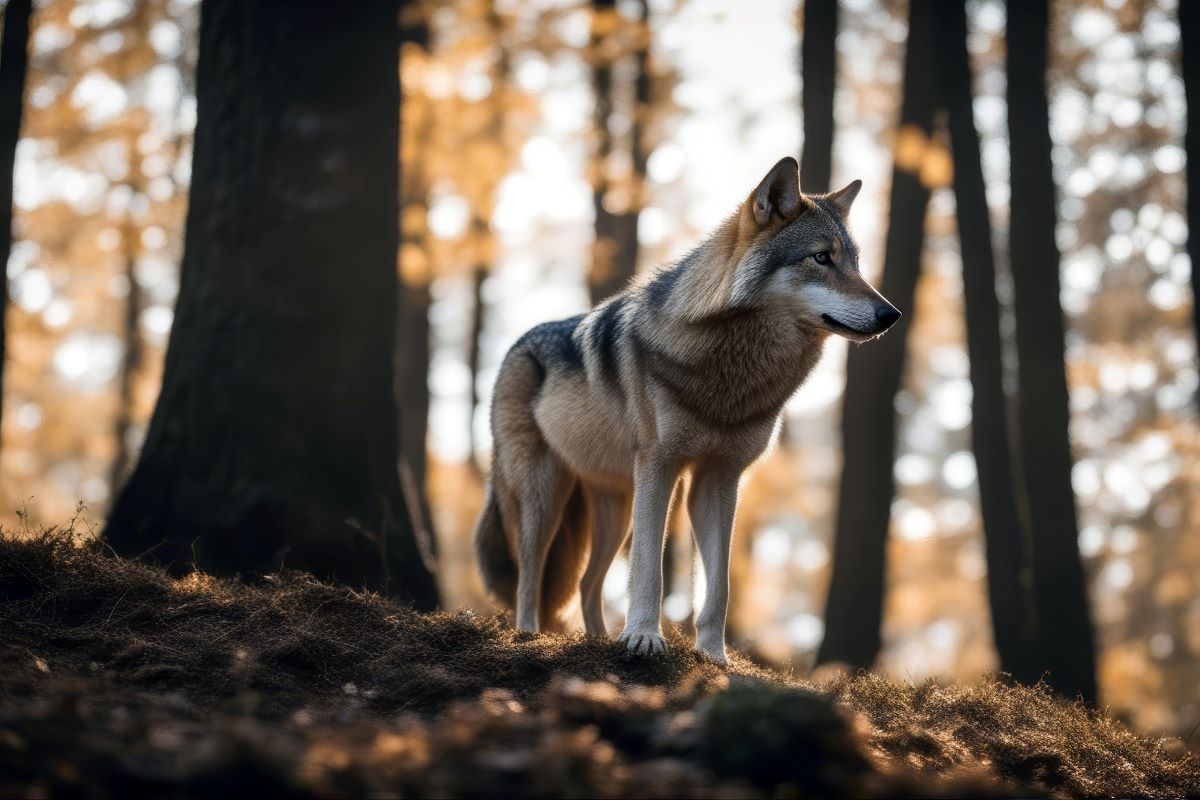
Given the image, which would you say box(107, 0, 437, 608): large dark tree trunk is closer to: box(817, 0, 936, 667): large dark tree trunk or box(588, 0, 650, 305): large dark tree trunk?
box(817, 0, 936, 667): large dark tree trunk

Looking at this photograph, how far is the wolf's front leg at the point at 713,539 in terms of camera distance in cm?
549

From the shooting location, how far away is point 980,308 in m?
9.59

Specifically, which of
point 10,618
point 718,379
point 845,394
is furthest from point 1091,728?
point 10,618

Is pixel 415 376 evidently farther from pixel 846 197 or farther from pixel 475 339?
pixel 846 197

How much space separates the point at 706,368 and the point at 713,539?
94 cm

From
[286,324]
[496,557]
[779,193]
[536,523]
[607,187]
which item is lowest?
[496,557]

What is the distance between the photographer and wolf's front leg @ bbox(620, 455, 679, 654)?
524 centimetres

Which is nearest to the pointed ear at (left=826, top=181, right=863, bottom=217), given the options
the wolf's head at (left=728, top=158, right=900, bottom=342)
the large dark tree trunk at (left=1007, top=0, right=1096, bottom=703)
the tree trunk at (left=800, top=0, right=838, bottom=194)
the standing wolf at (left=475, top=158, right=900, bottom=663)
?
the standing wolf at (left=475, top=158, right=900, bottom=663)

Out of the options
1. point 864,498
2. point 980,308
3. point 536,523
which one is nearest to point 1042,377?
point 980,308

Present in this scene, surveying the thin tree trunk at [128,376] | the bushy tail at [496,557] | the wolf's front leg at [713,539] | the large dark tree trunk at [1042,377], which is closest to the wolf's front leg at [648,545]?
the wolf's front leg at [713,539]

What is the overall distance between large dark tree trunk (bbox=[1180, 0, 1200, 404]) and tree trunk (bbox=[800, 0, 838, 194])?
2835 mm

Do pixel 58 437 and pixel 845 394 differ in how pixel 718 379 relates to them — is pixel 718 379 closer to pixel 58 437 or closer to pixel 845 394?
pixel 845 394

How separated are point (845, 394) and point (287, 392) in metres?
5.22

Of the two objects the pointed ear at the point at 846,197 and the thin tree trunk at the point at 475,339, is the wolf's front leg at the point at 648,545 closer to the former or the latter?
the pointed ear at the point at 846,197
